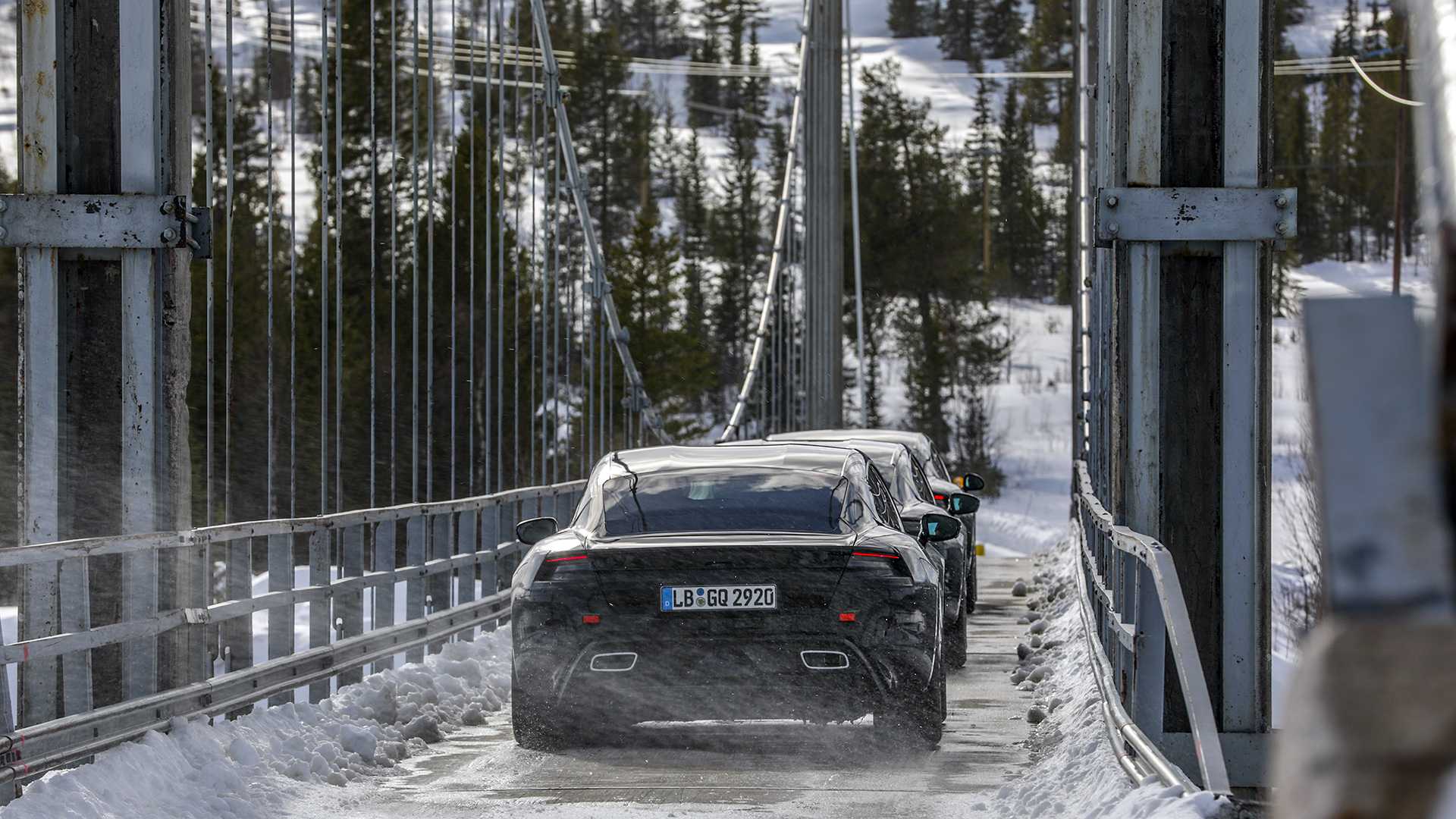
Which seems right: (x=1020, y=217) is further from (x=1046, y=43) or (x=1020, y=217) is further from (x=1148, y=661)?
(x=1148, y=661)

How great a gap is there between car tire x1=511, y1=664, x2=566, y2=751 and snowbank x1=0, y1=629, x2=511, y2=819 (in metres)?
0.51

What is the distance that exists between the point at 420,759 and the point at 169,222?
2.29 metres

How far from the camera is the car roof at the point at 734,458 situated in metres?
7.88

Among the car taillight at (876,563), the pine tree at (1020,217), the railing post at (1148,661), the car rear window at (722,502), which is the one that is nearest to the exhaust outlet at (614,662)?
the car rear window at (722,502)

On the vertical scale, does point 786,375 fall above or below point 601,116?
below

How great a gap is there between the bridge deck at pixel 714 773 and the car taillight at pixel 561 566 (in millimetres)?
702

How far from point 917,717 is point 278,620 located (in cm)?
288

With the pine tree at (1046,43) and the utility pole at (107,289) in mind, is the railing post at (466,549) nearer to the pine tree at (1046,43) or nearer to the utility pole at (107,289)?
the utility pole at (107,289)

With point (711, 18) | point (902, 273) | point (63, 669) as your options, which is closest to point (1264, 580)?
point (63, 669)

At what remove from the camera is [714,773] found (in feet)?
23.0

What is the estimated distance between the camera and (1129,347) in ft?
23.8

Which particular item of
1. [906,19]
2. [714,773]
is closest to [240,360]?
[714,773]

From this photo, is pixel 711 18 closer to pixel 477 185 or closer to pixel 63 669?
pixel 477 185

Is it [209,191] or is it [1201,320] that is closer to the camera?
[1201,320]
